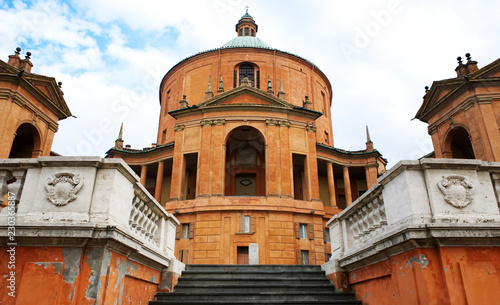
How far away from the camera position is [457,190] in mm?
5305

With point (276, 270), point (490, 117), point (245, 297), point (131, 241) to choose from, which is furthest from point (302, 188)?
point (131, 241)

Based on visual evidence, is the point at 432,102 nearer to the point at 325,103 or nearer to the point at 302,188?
the point at 302,188

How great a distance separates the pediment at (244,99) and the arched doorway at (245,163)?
1.76 m

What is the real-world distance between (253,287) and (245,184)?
1519 cm

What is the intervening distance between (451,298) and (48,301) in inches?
213

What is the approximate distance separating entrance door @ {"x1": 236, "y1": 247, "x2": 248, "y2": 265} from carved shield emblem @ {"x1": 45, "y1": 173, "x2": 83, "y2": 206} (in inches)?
558

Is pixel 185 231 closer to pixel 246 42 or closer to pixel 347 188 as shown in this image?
pixel 347 188

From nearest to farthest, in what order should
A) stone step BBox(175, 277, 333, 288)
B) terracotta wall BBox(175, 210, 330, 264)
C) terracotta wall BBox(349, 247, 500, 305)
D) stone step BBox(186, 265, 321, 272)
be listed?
terracotta wall BBox(349, 247, 500, 305) → stone step BBox(175, 277, 333, 288) → stone step BBox(186, 265, 321, 272) → terracotta wall BBox(175, 210, 330, 264)

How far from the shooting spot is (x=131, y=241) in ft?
19.3

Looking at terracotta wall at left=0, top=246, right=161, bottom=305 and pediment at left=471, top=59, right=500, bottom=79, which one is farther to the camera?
pediment at left=471, top=59, right=500, bottom=79

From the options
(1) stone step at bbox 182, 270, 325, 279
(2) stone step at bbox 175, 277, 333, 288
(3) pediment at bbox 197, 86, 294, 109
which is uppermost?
(3) pediment at bbox 197, 86, 294, 109

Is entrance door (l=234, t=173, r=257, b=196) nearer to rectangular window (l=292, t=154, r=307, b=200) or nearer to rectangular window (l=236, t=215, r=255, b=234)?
rectangular window (l=292, t=154, r=307, b=200)

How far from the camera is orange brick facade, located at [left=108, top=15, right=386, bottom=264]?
19.2 metres

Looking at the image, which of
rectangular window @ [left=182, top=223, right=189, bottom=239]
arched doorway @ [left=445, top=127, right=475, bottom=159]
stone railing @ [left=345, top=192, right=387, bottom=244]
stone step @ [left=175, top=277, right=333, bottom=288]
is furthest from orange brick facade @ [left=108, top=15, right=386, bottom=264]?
stone railing @ [left=345, top=192, right=387, bottom=244]
